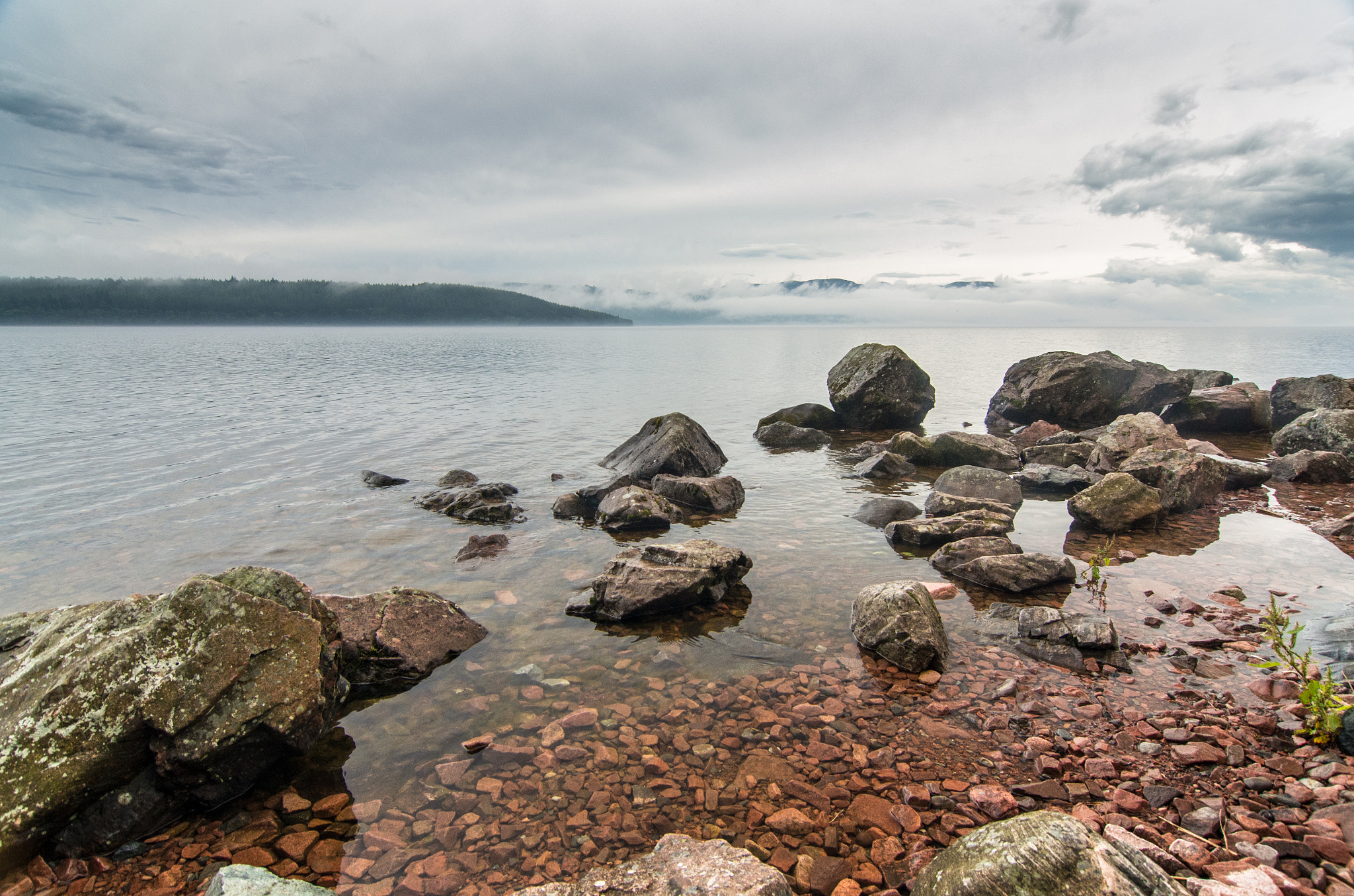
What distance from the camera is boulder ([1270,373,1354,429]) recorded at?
22.2m

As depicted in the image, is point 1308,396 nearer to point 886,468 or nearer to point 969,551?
point 886,468

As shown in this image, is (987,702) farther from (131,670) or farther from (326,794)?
(131,670)

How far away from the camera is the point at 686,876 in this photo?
180 inches

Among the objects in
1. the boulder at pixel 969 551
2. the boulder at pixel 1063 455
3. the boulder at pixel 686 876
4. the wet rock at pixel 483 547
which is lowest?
the boulder at pixel 1063 455

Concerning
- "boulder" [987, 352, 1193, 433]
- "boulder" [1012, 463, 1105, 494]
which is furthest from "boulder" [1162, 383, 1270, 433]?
"boulder" [1012, 463, 1105, 494]

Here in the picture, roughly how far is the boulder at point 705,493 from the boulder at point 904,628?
291 inches

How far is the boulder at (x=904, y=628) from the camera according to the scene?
802 centimetres

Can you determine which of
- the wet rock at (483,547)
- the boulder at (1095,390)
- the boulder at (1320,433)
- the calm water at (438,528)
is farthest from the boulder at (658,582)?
the boulder at (1095,390)

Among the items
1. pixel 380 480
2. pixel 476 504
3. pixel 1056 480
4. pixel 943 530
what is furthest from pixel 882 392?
pixel 380 480

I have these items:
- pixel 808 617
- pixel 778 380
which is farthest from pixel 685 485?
pixel 778 380

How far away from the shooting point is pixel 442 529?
14.5m

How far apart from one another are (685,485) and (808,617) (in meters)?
7.49

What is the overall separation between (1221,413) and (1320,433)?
28.9ft

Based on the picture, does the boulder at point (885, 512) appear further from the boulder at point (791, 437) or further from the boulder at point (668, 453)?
the boulder at point (791, 437)
